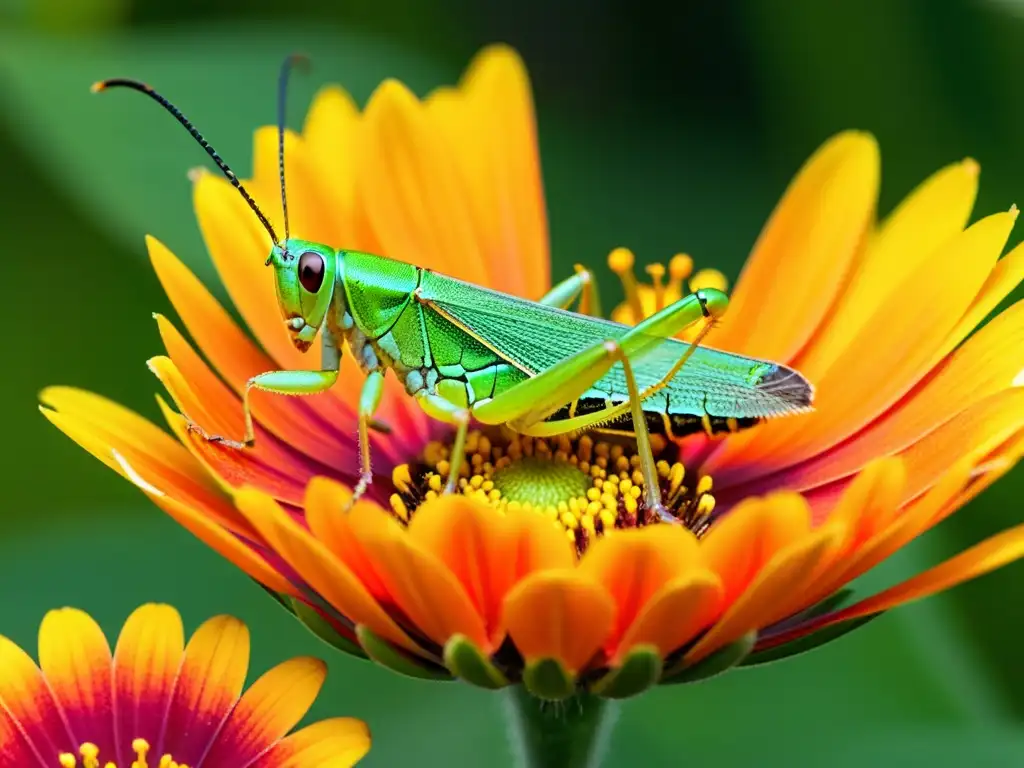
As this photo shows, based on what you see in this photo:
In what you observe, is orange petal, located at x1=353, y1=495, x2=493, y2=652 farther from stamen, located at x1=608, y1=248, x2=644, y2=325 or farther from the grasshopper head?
stamen, located at x1=608, y1=248, x2=644, y2=325

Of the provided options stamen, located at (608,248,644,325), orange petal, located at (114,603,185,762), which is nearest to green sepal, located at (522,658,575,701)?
orange petal, located at (114,603,185,762)

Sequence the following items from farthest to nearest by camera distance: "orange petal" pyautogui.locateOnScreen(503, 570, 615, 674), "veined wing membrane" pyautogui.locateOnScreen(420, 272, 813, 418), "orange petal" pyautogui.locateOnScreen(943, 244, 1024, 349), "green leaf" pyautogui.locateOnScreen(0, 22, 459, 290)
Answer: "green leaf" pyautogui.locateOnScreen(0, 22, 459, 290), "veined wing membrane" pyautogui.locateOnScreen(420, 272, 813, 418), "orange petal" pyautogui.locateOnScreen(943, 244, 1024, 349), "orange petal" pyautogui.locateOnScreen(503, 570, 615, 674)

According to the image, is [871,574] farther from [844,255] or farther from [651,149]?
[651,149]

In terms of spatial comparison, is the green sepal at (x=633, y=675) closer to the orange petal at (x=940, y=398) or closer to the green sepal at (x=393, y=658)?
the green sepal at (x=393, y=658)

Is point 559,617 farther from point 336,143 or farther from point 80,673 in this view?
point 336,143

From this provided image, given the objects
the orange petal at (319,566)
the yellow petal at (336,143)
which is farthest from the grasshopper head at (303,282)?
the orange petal at (319,566)

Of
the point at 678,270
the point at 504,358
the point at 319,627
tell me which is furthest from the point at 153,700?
the point at 678,270
